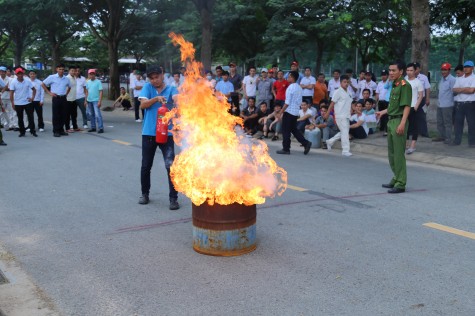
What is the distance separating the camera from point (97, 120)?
1536cm

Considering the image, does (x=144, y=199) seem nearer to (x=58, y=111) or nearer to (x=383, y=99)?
(x=58, y=111)

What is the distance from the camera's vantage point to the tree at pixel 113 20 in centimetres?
2797

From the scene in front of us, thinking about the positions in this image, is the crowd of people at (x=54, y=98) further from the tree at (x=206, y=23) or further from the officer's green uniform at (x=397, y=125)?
the officer's green uniform at (x=397, y=125)

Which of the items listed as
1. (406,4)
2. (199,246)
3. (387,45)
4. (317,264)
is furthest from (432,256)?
(387,45)

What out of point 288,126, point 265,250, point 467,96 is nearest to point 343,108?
point 288,126

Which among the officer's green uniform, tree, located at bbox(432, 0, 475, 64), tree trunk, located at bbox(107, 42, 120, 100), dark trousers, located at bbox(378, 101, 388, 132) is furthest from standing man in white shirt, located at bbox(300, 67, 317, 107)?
tree trunk, located at bbox(107, 42, 120, 100)

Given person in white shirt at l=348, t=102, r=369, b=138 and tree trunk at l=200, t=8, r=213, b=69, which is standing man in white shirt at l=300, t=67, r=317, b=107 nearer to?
person in white shirt at l=348, t=102, r=369, b=138

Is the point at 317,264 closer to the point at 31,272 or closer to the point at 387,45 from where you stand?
the point at 31,272

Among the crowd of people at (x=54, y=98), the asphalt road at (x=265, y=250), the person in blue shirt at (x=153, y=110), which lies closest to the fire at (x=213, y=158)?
the asphalt road at (x=265, y=250)

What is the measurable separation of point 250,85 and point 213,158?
11093 mm

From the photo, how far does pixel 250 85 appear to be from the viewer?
51.8ft

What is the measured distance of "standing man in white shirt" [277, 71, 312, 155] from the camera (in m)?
11.0

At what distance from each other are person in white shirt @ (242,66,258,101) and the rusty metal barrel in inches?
440

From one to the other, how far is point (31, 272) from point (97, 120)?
11308 millimetres
